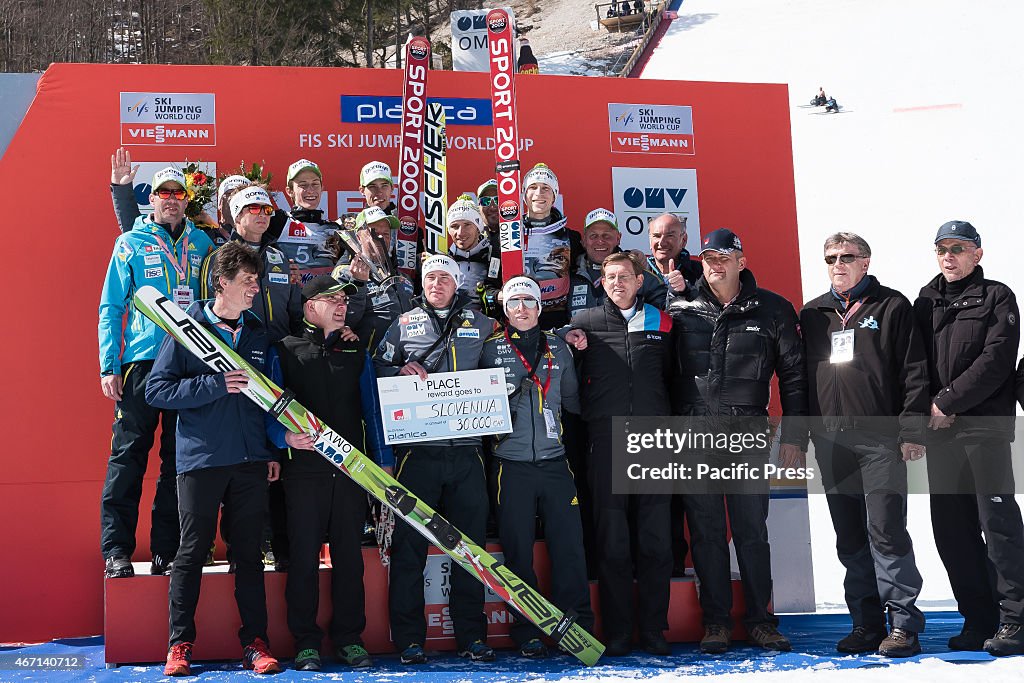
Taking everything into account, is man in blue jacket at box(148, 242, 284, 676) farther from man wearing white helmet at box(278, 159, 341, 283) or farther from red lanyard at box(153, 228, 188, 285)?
man wearing white helmet at box(278, 159, 341, 283)

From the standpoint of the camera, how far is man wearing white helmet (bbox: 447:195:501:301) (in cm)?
543

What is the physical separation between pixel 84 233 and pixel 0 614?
7.57 ft

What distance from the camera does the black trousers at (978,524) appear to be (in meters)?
4.37

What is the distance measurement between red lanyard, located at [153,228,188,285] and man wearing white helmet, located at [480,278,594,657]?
166cm

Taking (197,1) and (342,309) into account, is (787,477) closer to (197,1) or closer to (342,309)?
(342,309)

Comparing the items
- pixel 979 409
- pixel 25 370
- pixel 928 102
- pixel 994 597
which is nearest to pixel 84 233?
pixel 25 370

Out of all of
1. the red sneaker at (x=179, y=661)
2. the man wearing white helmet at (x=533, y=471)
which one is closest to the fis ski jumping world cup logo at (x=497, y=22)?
the man wearing white helmet at (x=533, y=471)

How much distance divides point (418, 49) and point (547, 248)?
1.52 m

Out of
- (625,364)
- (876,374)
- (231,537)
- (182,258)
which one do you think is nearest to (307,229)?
(182,258)

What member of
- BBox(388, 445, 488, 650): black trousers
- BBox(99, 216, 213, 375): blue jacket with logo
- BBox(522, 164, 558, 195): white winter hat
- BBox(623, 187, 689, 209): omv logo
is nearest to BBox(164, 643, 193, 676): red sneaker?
BBox(388, 445, 488, 650): black trousers

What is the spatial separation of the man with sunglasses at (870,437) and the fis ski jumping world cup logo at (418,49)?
A: 9.07 ft

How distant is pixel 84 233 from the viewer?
5949 mm

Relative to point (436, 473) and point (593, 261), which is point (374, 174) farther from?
point (436, 473)

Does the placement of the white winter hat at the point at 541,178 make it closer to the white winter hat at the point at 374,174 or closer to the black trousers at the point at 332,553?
the white winter hat at the point at 374,174
